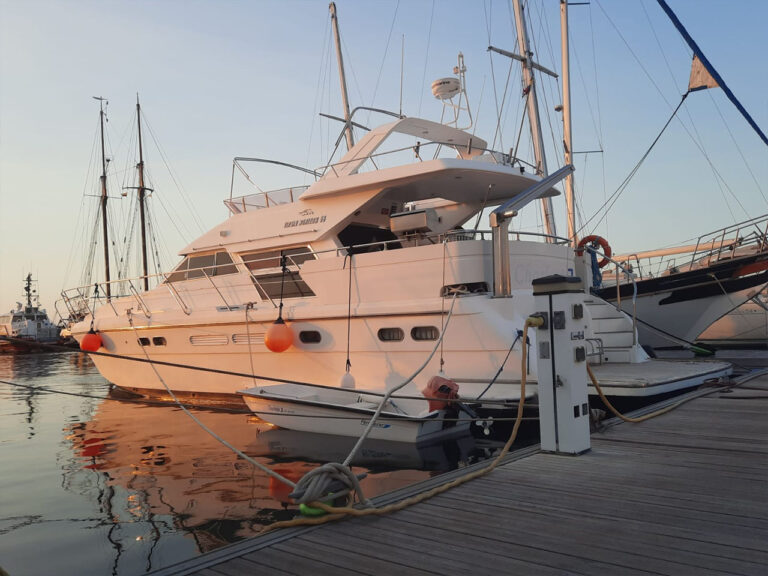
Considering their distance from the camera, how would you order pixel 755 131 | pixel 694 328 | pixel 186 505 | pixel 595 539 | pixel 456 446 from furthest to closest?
1. pixel 694 328
2. pixel 755 131
3. pixel 456 446
4. pixel 186 505
5. pixel 595 539

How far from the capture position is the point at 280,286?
36.7 feet

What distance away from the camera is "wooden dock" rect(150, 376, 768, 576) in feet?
8.89

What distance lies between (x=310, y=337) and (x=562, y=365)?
21.4 ft

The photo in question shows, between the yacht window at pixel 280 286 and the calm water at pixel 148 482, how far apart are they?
2295mm

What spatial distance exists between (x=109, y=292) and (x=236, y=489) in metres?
9.86

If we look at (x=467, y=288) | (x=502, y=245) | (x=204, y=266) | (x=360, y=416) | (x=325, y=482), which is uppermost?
(x=204, y=266)

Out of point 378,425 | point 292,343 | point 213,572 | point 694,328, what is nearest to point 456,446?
point 378,425

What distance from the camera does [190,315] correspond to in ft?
39.2

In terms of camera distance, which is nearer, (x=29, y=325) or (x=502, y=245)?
(x=502, y=245)

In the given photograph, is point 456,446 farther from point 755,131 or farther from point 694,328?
point 694,328

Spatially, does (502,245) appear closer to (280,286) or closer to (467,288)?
(467,288)

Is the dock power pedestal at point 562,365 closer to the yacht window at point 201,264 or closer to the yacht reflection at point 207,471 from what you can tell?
the yacht reflection at point 207,471

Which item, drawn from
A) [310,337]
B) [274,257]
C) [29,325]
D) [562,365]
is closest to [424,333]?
[310,337]

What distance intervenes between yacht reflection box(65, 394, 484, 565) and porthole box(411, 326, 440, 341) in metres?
1.85
